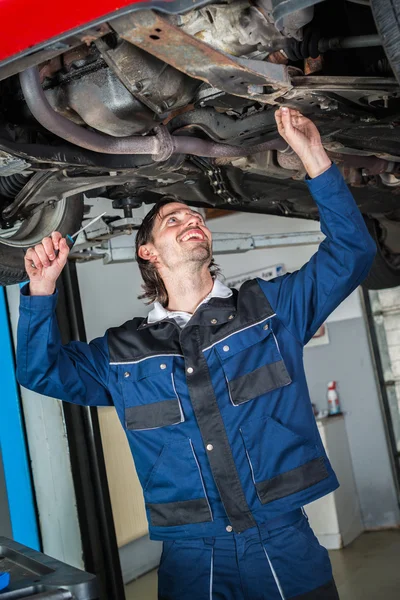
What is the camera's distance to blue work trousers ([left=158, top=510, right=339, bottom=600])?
5.57 ft

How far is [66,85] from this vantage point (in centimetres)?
176

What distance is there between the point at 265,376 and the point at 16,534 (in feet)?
7.49

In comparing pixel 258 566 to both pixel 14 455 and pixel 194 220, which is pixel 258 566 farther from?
pixel 14 455

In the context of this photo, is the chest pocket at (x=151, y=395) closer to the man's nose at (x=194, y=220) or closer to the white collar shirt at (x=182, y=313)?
the white collar shirt at (x=182, y=313)

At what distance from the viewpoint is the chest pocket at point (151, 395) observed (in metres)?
1.88

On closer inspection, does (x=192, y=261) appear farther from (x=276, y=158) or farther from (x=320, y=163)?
(x=276, y=158)

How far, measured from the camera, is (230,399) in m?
1.84

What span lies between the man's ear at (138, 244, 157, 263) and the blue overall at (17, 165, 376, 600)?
31 centimetres

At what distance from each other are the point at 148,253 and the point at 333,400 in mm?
3486

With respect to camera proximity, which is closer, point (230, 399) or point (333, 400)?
point (230, 399)

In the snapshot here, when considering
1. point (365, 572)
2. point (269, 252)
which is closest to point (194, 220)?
point (365, 572)

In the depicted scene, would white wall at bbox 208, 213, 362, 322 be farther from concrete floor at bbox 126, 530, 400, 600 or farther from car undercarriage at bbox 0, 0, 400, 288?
car undercarriage at bbox 0, 0, 400, 288

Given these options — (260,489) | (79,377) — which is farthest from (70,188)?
(260,489)

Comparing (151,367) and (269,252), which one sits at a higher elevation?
(269,252)
